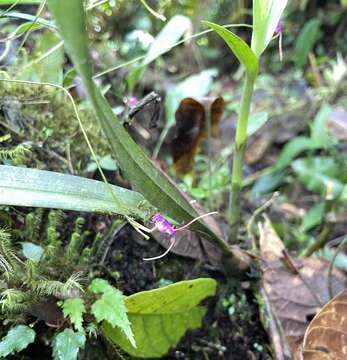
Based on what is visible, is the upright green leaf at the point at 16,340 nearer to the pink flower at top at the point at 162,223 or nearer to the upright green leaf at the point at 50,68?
the pink flower at top at the point at 162,223

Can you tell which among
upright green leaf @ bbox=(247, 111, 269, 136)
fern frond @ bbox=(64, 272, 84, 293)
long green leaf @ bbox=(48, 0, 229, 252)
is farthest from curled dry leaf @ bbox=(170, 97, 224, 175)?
fern frond @ bbox=(64, 272, 84, 293)

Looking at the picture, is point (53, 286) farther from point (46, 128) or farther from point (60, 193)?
point (46, 128)

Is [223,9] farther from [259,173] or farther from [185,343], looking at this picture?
[185,343]

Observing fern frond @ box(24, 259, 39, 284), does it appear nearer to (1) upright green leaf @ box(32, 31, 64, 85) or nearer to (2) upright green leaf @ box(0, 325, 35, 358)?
(2) upright green leaf @ box(0, 325, 35, 358)

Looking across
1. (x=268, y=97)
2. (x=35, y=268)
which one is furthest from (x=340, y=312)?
(x=268, y=97)

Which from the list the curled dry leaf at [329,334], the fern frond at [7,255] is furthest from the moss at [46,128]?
the curled dry leaf at [329,334]

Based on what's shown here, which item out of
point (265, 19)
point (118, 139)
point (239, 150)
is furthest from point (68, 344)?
point (265, 19)
